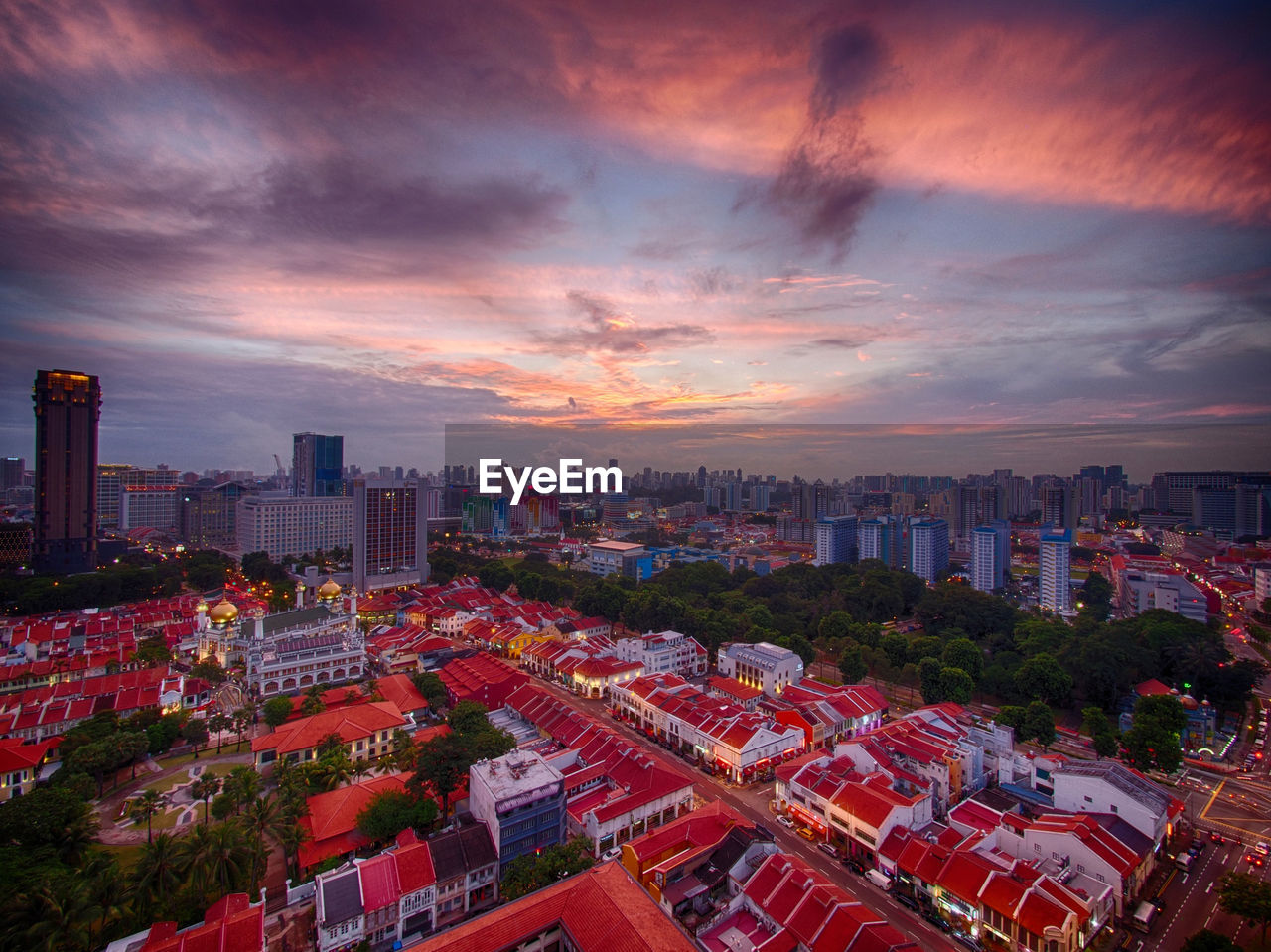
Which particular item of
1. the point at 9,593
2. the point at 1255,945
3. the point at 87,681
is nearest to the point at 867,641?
the point at 1255,945

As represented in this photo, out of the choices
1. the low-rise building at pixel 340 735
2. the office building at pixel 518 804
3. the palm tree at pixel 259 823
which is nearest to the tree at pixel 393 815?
the office building at pixel 518 804

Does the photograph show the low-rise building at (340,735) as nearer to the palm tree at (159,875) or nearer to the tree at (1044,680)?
the palm tree at (159,875)

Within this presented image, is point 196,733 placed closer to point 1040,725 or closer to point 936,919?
point 936,919

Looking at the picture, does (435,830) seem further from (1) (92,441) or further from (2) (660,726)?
(1) (92,441)

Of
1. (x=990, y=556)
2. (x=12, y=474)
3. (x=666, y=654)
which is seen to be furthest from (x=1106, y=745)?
(x=12, y=474)

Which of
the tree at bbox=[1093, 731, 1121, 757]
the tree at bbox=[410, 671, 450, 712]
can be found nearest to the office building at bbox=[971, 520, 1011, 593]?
the tree at bbox=[1093, 731, 1121, 757]

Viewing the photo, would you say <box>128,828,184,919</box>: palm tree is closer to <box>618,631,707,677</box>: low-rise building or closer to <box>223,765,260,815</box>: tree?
<box>223,765,260,815</box>: tree
